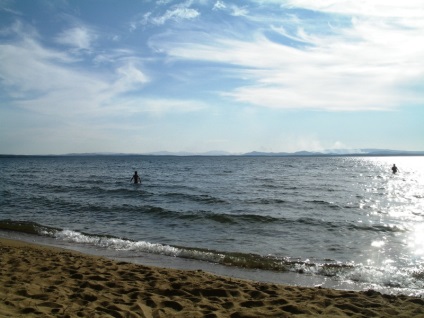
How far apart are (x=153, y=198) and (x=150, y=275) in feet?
56.9

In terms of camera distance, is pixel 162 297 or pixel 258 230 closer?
pixel 162 297

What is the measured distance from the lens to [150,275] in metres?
7.86

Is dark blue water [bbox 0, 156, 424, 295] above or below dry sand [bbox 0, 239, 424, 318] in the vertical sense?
below

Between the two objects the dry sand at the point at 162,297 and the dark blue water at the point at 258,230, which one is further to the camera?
the dark blue water at the point at 258,230

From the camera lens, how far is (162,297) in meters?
6.30

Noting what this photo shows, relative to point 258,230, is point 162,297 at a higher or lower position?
higher

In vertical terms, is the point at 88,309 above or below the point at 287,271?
above

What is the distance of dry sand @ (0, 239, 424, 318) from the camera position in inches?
219

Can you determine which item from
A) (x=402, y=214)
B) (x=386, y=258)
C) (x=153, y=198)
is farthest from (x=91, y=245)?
(x=402, y=214)

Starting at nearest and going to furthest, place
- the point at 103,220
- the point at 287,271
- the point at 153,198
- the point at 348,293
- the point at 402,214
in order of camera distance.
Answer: the point at 348,293
the point at 287,271
the point at 103,220
the point at 402,214
the point at 153,198

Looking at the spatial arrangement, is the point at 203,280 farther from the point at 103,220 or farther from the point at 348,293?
the point at 103,220

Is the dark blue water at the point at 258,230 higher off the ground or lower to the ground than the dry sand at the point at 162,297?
lower

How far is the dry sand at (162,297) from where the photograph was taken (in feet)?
18.2

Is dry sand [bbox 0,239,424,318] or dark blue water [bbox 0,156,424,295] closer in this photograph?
dry sand [bbox 0,239,424,318]
